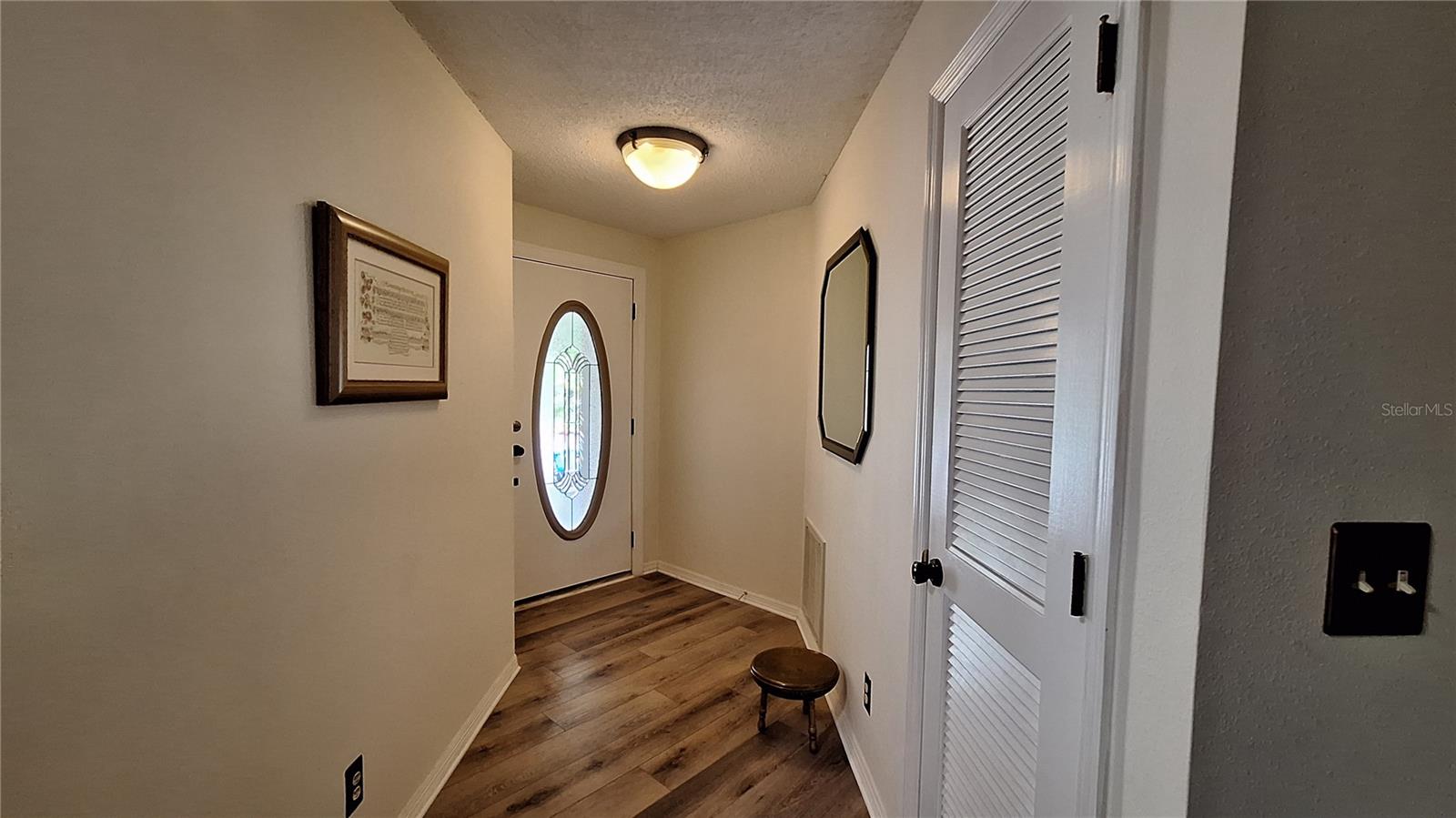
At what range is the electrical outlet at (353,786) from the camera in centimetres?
145

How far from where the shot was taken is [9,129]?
0.73 m

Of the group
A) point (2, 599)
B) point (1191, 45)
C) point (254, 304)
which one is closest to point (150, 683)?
point (2, 599)

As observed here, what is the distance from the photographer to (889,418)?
176 centimetres

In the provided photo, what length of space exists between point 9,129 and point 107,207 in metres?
0.13

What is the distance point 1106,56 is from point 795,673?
2.02 meters

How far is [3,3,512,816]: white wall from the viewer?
2.54 feet

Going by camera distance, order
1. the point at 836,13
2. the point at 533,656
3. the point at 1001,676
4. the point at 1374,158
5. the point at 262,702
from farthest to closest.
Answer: the point at 533,656 → the point at 836,13 → the point at 262,702 → the point at 1001,676 → the point at 1374,158

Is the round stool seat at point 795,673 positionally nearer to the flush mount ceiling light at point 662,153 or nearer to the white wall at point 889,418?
the white wall at point 889,418

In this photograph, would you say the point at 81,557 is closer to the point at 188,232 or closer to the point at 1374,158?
the point at 188,232

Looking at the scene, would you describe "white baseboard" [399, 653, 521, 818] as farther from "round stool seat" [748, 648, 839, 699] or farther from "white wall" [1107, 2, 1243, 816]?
"white wall" [1107, 2, 1243, 816]

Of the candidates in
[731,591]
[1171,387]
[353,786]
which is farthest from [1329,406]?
[731,591]

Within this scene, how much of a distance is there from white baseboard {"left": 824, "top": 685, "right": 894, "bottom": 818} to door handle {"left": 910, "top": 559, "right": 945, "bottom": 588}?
0.74m

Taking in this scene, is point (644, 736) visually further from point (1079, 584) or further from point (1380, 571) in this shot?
point (1380, 571)

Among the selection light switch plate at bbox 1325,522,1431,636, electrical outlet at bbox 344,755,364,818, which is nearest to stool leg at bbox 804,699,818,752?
electrical outlet at bbox 344,755,364,818
